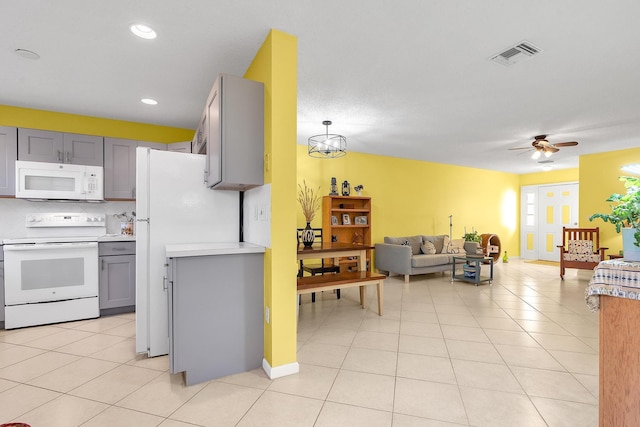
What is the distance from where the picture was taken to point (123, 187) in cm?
397

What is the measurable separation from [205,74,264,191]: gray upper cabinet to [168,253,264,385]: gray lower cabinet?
619 millimetres

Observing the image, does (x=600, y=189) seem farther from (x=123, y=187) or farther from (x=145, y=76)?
(x=123, y=187)

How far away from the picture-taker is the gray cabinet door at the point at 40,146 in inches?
139

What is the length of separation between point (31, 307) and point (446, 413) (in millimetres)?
4106

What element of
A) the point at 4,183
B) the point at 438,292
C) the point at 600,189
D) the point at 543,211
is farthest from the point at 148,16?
the point at 543,211

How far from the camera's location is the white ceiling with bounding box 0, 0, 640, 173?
2.04 m

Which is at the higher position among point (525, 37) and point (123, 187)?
point (525, 37)

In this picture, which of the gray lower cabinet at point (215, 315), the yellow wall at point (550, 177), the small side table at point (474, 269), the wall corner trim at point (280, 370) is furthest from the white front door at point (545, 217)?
the gray lower cabinet at point (215, 315)

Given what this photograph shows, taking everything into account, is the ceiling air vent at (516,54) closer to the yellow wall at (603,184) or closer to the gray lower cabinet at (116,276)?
the gray lower cabinet at (116,276)

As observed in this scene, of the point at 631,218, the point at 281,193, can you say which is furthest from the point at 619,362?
the point at 281,193

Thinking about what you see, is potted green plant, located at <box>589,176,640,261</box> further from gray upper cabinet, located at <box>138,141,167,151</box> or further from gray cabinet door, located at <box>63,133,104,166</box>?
gray cabinet door, located at <box>63,133,104,166</box>

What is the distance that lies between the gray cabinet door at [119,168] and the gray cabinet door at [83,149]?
0.24 feet

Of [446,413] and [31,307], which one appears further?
[31,307]

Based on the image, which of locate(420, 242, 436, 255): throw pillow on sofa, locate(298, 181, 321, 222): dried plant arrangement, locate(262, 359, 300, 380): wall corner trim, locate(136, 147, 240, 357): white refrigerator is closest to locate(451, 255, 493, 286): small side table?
locate(420, 242, 436, 255): throw pillow on sofa
